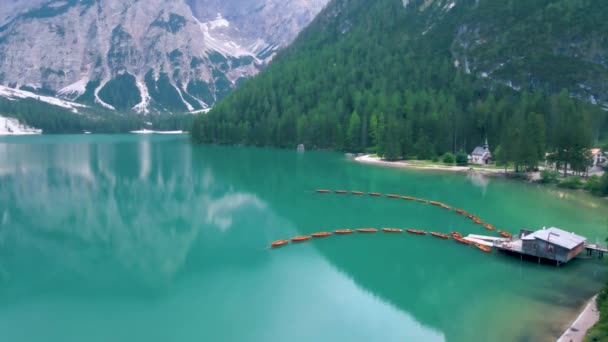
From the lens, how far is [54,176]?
73.1 metres

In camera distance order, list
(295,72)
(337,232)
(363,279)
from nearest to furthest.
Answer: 1. (363,279)
2. (337,232)
3. (295,72)

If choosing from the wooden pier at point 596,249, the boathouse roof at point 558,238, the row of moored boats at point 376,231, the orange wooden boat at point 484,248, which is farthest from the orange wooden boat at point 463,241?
the wooden pier at point 596,249

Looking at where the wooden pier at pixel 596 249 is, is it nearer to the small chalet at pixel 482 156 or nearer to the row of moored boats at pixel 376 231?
the row of moored boats at pixel 376 231

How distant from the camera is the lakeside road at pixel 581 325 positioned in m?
20.0

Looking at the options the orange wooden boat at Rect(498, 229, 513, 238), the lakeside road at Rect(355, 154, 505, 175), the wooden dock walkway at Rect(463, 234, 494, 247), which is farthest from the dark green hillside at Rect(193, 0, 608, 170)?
the wooden dock walkway at Rect(463, 234, 494, 247)

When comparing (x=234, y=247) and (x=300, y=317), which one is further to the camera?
(x=234, y=247)

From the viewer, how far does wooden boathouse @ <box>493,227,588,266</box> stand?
31.2 m

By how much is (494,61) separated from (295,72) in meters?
66.1

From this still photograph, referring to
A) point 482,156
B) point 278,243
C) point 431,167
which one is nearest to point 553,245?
point 278,243

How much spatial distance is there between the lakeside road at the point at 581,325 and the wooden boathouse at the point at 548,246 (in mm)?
8088

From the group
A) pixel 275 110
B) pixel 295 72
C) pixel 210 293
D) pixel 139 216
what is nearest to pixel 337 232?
pixel 210 293

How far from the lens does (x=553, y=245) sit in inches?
1236

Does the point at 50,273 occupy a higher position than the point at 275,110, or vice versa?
the point at 275,110

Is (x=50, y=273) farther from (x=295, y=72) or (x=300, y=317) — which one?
(x=295, y=72)
